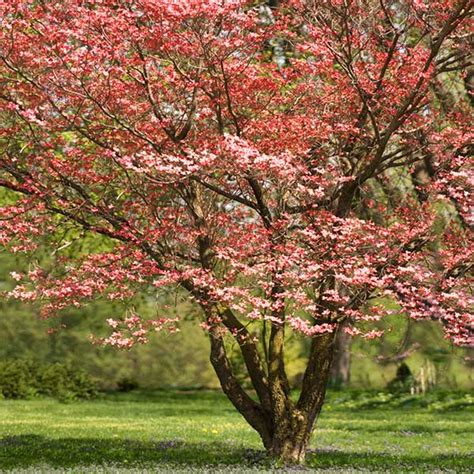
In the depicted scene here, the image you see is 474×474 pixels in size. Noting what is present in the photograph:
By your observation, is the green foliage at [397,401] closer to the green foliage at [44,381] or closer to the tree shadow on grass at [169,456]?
the green foliage at [44,381]

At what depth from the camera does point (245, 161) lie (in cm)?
1192

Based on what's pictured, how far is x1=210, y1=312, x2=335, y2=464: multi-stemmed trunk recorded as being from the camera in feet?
46.7

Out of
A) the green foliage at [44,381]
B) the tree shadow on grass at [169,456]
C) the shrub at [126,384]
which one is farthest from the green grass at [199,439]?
the shrub at [126,384]

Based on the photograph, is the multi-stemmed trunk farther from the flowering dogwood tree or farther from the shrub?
the shrub

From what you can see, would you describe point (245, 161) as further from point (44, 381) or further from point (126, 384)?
point (126, 384)

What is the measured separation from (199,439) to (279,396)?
5.33 meters

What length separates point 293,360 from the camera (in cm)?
3841

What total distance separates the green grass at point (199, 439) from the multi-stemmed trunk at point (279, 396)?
0.46 metres

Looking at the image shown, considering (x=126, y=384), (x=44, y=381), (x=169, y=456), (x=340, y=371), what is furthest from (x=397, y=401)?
(x=169, y=456)

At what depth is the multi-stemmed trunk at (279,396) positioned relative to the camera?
46.7 ft

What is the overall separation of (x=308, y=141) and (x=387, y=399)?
21.5 metres

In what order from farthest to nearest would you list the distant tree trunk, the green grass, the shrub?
the shrub → the distant tree trunk → the green grass

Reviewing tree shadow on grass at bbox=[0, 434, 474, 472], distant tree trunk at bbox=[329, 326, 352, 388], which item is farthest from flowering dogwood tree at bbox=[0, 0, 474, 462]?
distant tree trunk at bbox=[329, 326, 352, 388]

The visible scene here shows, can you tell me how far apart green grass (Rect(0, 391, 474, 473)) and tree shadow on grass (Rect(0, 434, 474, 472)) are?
2 centimetres
